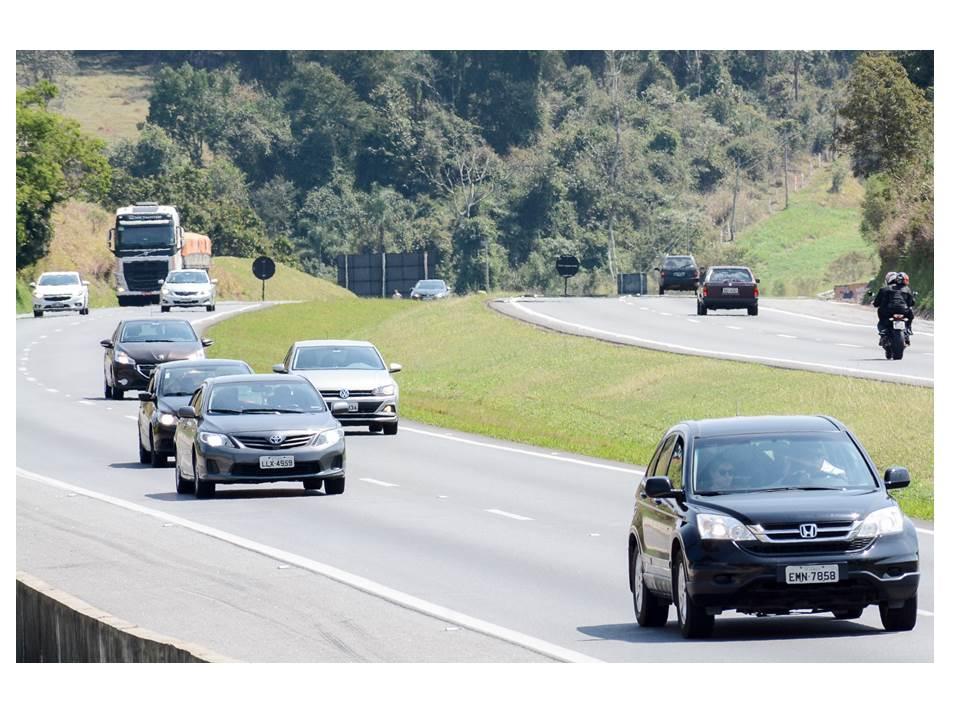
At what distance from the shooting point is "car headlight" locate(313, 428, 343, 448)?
Result: 83.4 feet

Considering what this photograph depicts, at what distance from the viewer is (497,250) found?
128 metres

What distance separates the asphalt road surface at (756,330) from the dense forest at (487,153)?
152ft

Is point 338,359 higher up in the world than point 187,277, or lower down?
lower down

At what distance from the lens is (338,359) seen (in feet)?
119

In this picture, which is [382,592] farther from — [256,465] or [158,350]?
[158,350]

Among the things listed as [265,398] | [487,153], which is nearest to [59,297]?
[265,398]

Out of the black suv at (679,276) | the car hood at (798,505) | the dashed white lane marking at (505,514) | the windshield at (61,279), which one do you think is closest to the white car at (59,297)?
the windshield at (61,279)

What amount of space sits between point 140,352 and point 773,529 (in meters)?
33.1

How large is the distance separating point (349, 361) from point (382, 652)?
2245cm

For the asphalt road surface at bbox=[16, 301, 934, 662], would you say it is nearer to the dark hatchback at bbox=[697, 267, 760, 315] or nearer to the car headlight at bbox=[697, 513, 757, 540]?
the car headlight at bbox=[697, 513, 757, 540]

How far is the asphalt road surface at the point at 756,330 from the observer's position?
4584 centimetres

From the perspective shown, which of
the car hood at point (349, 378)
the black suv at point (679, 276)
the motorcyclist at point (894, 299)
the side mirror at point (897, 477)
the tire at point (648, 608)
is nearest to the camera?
the side mirror at point (897, 477)

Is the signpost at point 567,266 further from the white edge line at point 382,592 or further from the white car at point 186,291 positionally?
the white edge line at point 382,592
